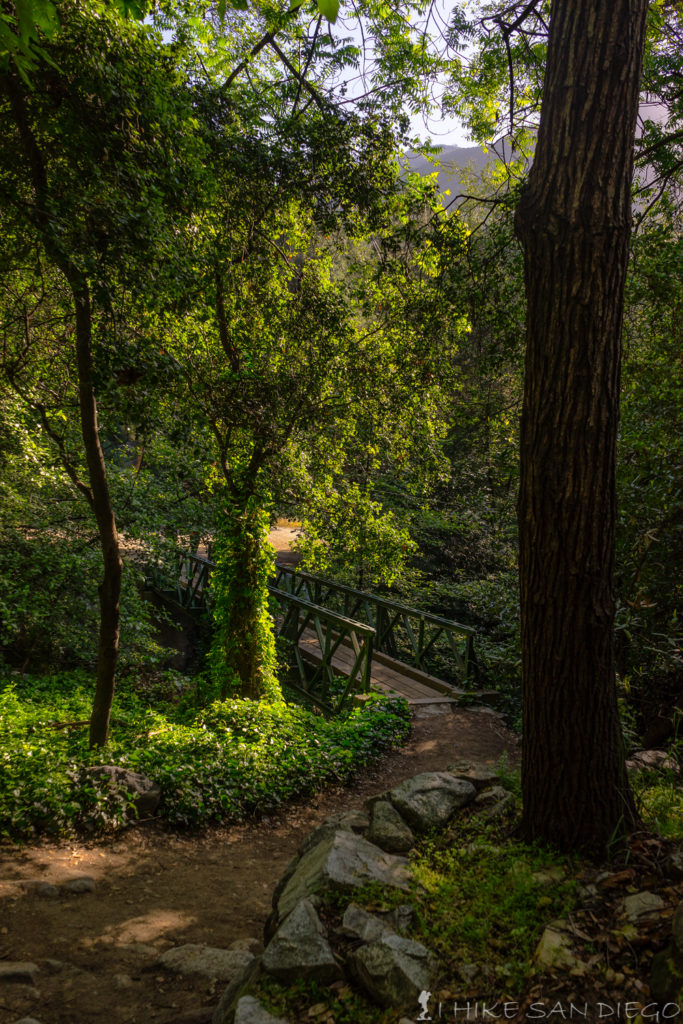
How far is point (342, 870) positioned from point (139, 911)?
5.40 feet

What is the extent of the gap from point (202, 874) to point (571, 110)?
17.1 feet

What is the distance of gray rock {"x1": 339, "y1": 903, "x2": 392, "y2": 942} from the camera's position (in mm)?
2490

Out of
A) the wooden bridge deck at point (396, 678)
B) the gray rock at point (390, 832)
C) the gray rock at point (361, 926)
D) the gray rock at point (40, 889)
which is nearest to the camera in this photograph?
the gray rock at point (361, 926)

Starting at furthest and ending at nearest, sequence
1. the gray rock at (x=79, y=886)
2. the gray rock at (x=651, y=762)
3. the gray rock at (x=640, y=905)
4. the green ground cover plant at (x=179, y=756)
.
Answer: the green ground cover plant at (x=179, y=756) < the gray rock at (x=651, y=762) < the gray rock at (x=79, y=886) < the gray rock at (x=640, y=905)

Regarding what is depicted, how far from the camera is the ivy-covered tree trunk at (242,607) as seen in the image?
773cm

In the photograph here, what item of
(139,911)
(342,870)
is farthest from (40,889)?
(342,870)

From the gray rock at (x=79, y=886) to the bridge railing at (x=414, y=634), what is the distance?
5114 mm

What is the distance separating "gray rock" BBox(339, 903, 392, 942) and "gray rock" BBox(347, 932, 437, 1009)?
0.09m

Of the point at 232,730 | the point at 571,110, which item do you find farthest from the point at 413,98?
the point at 232,730

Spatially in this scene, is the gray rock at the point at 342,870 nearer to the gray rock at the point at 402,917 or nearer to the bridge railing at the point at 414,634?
the gray rock at the point at 402,917

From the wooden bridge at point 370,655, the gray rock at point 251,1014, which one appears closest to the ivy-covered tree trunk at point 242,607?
A: the wooden bridge at point 370,655

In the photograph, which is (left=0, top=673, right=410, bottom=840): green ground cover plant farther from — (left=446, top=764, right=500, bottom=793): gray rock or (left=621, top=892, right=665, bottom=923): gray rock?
(left=621, top=892, right=665, bottom=923): gray rock

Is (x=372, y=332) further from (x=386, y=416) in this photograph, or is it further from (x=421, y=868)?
(x=421, y=868)

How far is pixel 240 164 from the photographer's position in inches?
242
